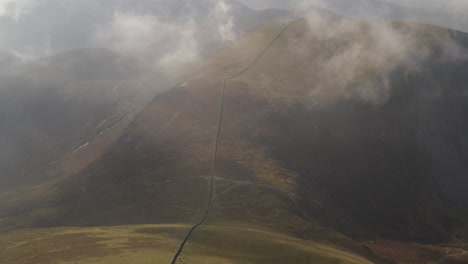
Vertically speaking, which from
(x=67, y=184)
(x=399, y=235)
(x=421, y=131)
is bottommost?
(x=399, y=235)

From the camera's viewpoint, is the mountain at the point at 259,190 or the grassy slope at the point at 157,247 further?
the mountain at the point at 259,190

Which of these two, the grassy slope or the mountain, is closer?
the grassy slope

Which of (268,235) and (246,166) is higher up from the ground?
(246,166)

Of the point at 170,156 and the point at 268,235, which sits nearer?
the point at 268,235

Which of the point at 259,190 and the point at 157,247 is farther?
the point at 259,190

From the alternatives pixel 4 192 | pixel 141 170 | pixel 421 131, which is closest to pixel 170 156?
pixel 141 170

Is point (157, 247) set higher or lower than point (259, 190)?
lower

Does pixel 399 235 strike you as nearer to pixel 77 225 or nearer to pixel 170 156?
pixel 170 156

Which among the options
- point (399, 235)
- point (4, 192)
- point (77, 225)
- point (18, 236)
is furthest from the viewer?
point (4, 192)
